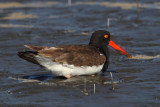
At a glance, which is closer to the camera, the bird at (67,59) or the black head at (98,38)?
the bird at (67,59)

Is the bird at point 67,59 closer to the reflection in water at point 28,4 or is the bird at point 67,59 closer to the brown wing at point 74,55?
the brown wing at point 74,55

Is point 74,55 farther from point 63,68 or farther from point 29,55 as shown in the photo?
point 29,55

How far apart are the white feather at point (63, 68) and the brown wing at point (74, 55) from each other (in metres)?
0.08

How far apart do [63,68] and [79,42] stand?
4.03m

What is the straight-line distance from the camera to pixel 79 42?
11078 mm

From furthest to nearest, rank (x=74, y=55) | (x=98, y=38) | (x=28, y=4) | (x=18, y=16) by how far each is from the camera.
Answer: (x=28, y=4), (x=18, y=16), (x=98, y=38), (x=74, y=55)

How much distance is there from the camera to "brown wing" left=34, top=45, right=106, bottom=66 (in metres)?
6.98

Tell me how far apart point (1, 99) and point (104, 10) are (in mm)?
10423

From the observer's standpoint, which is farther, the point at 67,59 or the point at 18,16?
the point at 18,16

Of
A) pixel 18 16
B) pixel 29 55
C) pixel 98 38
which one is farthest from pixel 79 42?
pixel 18 16

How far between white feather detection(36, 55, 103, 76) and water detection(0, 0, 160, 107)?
19 cm

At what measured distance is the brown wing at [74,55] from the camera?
6.98m

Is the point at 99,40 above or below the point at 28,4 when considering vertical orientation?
below

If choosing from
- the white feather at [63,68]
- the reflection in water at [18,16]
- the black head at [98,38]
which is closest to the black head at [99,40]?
the black head at [98,38]
